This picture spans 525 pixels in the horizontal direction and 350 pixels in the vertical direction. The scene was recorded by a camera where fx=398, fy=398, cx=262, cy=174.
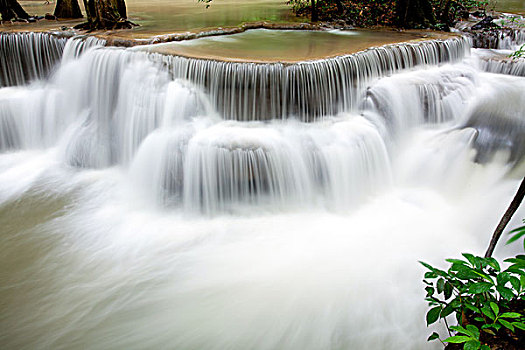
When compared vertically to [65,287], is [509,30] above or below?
above

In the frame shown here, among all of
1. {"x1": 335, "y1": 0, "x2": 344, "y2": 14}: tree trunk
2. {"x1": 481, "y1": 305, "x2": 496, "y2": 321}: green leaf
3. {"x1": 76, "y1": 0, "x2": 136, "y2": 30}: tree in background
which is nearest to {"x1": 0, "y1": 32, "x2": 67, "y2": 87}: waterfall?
{"x1": 76, "y1": 0, "x2": 136, "y2": 30}: tree in background

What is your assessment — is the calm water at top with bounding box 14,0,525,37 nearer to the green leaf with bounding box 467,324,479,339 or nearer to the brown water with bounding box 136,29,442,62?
the brown water with bounding box 136,29,442,62

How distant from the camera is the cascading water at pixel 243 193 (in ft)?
13.3

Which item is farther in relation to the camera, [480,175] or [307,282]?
[480,175]

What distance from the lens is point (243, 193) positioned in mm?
5688

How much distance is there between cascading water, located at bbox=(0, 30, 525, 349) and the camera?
407 cm

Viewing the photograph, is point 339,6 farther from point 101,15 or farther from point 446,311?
point 446,311

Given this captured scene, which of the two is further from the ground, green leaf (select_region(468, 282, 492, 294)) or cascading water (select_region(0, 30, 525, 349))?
green leaf (select_region(468, 282, 492, 294))

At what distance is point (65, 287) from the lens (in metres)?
4.42

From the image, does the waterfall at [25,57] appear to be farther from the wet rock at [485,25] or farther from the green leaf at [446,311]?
the wet rock at [485,25]

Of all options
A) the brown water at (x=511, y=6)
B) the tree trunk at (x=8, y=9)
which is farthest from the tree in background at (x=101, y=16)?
the brown water at (x=511, y=6)

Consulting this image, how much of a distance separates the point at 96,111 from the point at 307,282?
16.8ft

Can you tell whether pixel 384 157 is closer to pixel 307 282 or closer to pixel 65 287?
pixel 307 282

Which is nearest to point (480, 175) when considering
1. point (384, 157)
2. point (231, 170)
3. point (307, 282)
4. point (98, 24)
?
point (384, 157)
